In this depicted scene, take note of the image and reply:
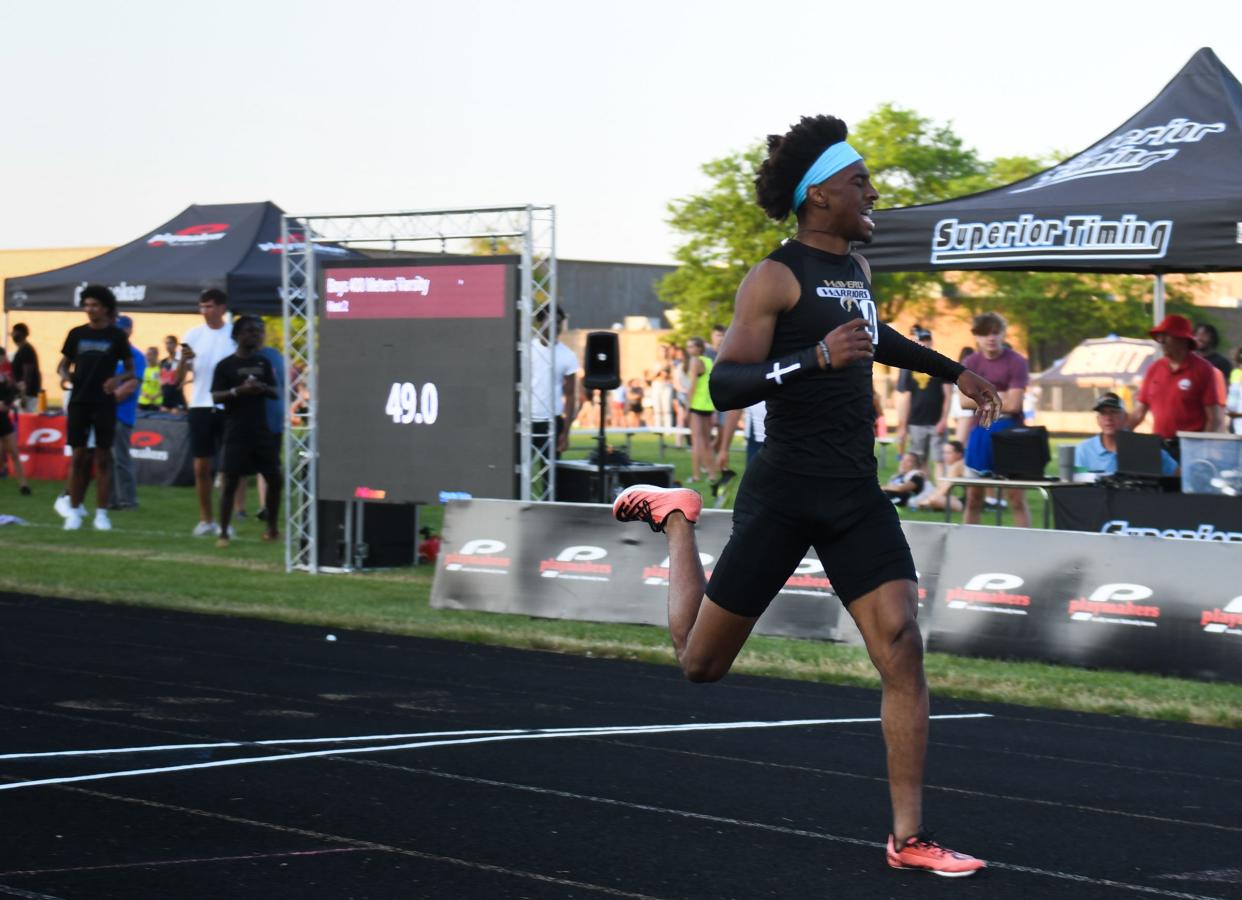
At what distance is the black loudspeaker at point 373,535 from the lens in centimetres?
1503

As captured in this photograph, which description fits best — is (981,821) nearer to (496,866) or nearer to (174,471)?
(496,866)

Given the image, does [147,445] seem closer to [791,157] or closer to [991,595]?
[991,595]

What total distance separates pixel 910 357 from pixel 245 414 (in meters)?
11.1

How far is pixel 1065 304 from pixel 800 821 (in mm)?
68902

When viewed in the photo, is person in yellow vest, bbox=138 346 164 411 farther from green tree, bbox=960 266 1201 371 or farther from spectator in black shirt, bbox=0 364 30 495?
green tree, bbox=960 266 1201 371

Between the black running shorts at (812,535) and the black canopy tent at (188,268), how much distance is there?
1472 cm

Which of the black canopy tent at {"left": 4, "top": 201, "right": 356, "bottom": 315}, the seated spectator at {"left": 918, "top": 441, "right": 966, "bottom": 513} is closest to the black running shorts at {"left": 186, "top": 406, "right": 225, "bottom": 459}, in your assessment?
the black canopy tent at {"left": 4, "top": 201, "right": 356, "bottom": 315}

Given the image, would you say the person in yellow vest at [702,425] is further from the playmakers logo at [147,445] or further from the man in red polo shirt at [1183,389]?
the man in red polo shirt at [1183,389]

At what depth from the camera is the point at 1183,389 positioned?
43.7ft

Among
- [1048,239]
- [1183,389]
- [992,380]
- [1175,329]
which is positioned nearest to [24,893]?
[1048,239]

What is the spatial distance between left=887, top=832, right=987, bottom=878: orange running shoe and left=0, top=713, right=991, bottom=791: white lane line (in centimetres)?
277

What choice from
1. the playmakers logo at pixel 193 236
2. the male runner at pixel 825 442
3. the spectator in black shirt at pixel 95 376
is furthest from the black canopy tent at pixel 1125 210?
the playmakers logo at pixel 193 236

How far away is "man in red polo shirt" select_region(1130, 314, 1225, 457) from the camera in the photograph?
1319 cm

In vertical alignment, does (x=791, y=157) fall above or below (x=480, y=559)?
above
